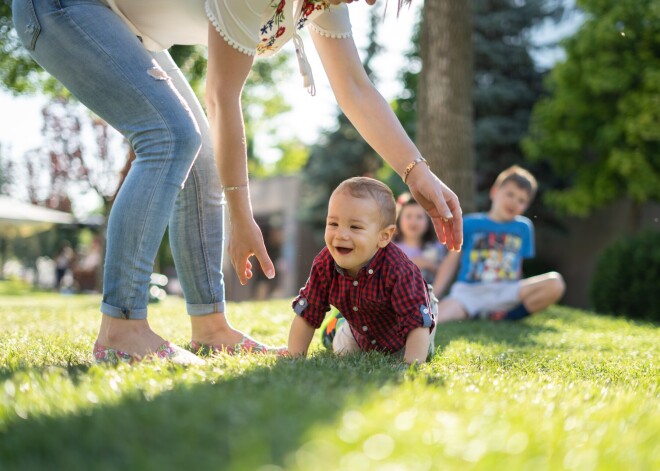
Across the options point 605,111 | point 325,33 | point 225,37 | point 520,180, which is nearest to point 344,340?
point 325,33

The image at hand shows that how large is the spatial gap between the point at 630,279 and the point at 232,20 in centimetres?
798

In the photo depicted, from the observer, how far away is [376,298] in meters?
2.93

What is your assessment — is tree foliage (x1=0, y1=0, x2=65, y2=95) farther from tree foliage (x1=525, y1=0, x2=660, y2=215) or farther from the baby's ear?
tree foliage (x1=525, y1=0, x2=660, y2=215)

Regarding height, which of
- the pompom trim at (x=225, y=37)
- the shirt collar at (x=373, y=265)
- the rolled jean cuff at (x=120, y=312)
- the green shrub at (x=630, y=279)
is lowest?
the green shrub at (x=630, y=279)

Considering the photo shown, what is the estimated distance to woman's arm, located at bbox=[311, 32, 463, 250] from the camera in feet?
9.25

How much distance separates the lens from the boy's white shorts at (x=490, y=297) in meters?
6.45

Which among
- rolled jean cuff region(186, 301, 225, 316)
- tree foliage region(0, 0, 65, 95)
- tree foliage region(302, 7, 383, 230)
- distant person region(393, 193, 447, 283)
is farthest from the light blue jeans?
tree foliage region(302, 7, 383, 230)

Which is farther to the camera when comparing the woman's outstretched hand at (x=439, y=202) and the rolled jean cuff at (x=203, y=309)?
the rolled jean cuff at (x=203, y=309)

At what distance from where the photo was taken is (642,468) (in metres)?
1.32

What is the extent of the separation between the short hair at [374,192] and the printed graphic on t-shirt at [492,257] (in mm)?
3695

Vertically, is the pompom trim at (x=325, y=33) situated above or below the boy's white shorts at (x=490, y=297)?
above

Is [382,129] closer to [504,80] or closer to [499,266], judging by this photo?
[499,266]

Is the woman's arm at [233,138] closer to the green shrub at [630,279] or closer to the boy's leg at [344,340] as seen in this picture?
the boy's leg at [344,340]

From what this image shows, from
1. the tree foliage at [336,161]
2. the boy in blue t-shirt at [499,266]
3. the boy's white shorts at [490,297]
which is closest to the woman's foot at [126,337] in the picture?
the boy in blue t-shirt at [499,266]
